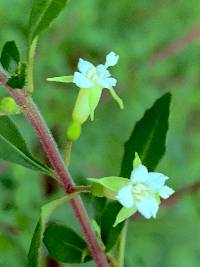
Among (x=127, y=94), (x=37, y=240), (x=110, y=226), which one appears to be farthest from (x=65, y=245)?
(x=127, y=94)

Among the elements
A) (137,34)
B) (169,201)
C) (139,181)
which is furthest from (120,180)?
(137,34)

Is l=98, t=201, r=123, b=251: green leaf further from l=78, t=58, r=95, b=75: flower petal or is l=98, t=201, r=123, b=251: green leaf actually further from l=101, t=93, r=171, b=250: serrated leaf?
l=78, t=58, r=95, b=75: flower petal

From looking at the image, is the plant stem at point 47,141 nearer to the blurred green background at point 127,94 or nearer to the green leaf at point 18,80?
the green leaf at point 18,80

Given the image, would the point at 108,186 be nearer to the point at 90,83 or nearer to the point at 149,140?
the point at 90,83

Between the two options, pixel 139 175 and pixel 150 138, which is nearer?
pixel 139 175

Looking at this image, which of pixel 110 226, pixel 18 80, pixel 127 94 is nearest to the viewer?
pixel 18 80

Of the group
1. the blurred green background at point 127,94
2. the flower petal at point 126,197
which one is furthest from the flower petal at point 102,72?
the blurred green background at point 127,94
